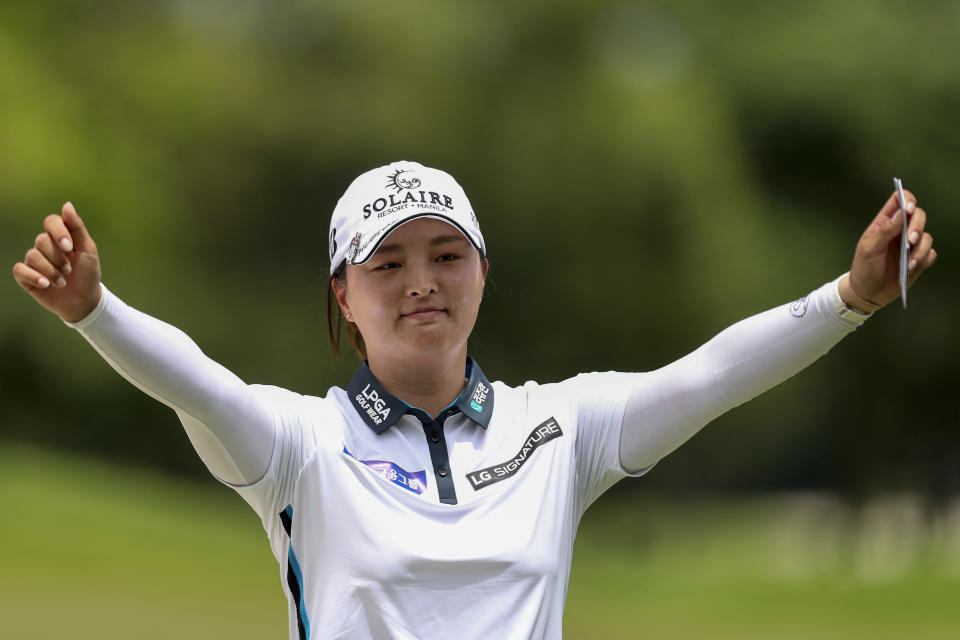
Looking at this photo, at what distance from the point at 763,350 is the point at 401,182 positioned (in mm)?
748

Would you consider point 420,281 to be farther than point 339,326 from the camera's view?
No

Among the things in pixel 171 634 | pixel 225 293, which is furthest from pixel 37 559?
pixel 225 293

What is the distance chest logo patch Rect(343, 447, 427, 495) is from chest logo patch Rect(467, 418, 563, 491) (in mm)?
91

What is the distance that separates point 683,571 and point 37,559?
503 cm

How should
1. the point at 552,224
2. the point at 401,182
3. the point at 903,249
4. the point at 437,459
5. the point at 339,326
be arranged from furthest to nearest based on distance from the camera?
the point at 552,224 → the point at 339,326 → the point at 401,182 → the point at 437,459 → the point at 903,249

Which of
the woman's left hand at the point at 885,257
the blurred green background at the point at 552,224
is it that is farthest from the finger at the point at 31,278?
the blurred green background at the point at 552,224

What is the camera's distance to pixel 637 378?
2.65 metres

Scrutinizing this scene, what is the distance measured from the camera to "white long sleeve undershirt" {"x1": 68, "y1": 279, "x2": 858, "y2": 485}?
7.27ft

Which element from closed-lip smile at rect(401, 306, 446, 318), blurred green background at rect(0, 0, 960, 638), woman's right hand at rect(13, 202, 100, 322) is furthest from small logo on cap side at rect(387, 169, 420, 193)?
blurred green background at rect(0, 0, 960, 638)

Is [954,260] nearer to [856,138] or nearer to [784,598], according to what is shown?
[856,138]

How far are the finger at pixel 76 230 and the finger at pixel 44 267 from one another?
0.05 metres

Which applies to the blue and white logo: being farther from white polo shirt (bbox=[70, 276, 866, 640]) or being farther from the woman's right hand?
the woman's right hand

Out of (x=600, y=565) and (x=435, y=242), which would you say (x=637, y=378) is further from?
(x=600, y=565)

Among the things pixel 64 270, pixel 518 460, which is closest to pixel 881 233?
pixel 518 460
